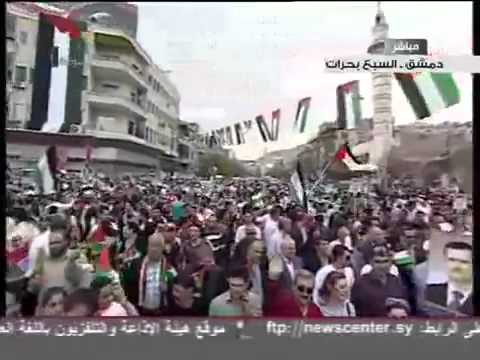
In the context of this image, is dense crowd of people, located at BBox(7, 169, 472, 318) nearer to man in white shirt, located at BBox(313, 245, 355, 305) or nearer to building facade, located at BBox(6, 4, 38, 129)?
man in white shirt, located at BBox(313, 245, 355, 305)

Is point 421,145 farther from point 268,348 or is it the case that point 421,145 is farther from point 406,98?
point 268,348

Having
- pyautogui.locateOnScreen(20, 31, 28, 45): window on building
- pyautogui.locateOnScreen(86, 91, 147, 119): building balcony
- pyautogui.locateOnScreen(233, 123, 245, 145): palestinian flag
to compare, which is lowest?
pyautogui.locateOnScreen(233, 123, 245, 145): palestinian flag

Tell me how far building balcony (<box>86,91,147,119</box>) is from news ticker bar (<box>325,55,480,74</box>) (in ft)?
4.36

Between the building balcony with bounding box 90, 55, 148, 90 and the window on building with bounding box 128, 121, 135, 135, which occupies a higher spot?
the building balcony with bounding box 90, 55, 148, 90

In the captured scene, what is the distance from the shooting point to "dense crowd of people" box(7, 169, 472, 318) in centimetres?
511

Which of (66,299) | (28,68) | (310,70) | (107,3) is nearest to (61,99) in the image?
(28,68)

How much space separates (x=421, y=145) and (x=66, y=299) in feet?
8.51

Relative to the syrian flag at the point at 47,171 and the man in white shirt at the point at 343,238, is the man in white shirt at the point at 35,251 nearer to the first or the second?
the syrian flag at the point at 47,171

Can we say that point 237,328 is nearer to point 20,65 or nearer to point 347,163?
point 347,163

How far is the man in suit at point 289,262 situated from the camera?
512 centimetres

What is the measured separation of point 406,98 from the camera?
518 cm

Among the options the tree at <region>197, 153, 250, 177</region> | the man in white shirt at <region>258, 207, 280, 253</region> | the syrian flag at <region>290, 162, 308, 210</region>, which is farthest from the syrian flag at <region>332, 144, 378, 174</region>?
the tree at <region>197, 153, 250, 177</region>

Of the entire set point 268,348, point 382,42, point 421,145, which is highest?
point 382,42

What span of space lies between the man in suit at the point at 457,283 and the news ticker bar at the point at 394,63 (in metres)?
1.18
